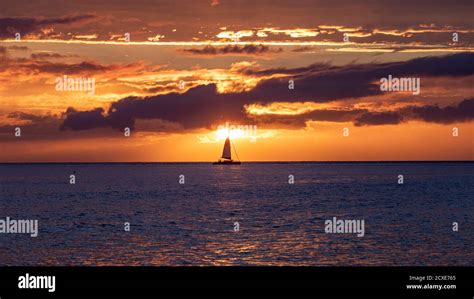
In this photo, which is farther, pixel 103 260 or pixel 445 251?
pixel 445 251

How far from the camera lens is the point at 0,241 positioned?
61188mm

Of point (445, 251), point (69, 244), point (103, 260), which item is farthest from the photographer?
point (69, 244)

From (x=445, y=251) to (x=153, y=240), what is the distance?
83.0ft

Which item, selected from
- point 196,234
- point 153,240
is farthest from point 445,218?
point 153,240
